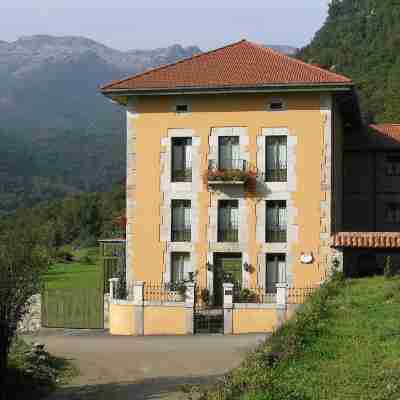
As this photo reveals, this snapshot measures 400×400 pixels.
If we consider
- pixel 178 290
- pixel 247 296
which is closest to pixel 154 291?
pixel 178 290

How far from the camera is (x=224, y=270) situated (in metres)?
27.3

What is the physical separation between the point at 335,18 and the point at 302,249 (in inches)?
Result: 3097

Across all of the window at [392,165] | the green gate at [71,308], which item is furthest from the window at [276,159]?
the window at [392,165]

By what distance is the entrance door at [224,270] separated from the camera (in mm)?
27109

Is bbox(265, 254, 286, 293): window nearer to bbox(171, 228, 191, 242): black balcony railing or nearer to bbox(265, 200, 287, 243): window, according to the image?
bbox(265, 200, 287, 243): window

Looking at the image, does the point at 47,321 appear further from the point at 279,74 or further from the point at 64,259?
the point at 64,259

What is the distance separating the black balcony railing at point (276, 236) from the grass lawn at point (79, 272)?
36.5 ft

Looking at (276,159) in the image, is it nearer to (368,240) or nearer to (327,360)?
(368,240)

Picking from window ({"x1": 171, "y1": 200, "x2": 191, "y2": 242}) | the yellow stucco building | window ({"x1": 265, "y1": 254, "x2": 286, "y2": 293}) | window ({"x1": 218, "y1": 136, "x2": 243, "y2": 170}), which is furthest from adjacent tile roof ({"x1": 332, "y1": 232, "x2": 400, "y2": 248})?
window ({"x1": 171, "y1": 200, "x2": 191, "y2": 242})

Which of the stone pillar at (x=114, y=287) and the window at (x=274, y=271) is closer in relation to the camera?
the stone pillar at (x=114, y=287)

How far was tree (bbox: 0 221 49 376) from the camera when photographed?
14188 mm

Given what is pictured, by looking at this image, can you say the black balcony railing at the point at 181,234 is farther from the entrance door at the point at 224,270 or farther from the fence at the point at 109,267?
the fence at the point at 109,267

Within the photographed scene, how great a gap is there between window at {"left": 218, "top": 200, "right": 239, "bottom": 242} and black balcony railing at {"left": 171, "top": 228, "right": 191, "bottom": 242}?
1019mm

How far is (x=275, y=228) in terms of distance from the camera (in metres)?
27.0
